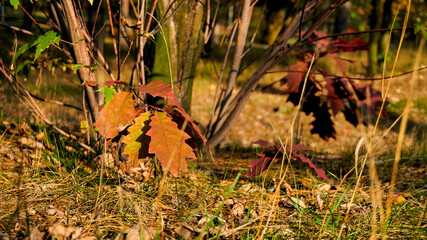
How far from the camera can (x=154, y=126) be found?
1354 millimetres

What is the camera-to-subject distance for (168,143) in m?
1.34

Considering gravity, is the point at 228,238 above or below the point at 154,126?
below

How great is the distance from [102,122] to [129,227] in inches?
16.5

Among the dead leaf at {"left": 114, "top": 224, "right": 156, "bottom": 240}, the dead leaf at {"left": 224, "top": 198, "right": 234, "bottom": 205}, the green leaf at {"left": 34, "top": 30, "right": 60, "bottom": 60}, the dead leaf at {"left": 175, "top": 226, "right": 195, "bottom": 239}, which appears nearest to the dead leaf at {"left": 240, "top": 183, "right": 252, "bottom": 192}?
the dead leaf at {"left": 224, "top": 198, "right": 234, "bottom": 205}

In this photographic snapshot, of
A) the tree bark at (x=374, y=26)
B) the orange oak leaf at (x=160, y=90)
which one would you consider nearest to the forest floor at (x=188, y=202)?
the orange oak leaf at (x=160, y=90)

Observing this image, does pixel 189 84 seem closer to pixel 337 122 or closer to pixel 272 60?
pixel 272 60

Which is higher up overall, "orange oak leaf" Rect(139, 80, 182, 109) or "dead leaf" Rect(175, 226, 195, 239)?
"orange oak leaf" Rect(139, 80, 182, 109)

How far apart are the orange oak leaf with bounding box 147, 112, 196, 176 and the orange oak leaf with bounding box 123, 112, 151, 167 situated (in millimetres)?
82

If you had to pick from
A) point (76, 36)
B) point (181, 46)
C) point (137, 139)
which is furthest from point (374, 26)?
point (137, 139)

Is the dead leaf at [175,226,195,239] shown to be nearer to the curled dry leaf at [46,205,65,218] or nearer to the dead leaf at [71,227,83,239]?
the dead leaf at [71,227,83,239]

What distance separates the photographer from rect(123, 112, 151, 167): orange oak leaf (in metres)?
1.42

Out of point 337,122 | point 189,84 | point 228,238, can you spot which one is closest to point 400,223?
point 228,238

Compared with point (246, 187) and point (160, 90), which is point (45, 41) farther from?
point (246, 187)

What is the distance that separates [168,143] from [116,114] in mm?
241
